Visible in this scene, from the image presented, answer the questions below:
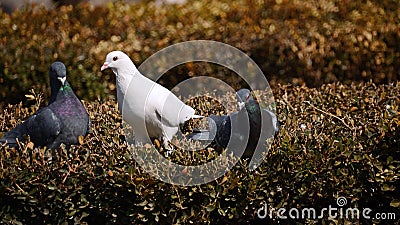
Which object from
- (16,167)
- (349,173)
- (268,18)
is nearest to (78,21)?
(268,18)

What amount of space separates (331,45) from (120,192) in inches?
137

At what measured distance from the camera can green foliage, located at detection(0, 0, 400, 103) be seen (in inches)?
227

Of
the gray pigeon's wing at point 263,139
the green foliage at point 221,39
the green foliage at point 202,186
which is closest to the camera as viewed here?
the green foliage at point 202,186

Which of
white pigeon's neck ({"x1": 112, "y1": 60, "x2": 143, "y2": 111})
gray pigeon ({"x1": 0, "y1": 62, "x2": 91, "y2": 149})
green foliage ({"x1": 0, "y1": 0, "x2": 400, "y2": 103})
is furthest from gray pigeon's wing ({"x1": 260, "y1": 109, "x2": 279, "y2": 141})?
green foliage ({"x1": 0, "y1": 0, "x2": 400, "y2": 103})

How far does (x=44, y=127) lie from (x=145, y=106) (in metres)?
0.53

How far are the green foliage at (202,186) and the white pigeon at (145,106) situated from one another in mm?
158

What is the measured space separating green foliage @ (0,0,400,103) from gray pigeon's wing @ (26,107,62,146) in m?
2.24

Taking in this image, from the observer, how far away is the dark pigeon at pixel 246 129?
338cm

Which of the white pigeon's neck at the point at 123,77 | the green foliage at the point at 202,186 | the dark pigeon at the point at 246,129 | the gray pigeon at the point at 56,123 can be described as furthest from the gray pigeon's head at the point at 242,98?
the gray pigeon at the point at 56,123

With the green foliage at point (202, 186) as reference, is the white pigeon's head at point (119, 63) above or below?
above

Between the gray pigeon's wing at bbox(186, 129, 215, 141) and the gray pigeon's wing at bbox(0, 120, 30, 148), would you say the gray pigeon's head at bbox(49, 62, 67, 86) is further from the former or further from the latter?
the gray pigeon's wing at bbox(186, 129, 215, 141)

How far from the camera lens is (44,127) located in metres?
3.45

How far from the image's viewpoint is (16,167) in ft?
10.9

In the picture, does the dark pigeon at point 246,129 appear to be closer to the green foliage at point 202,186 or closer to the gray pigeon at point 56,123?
the green foliage at point 202,186
